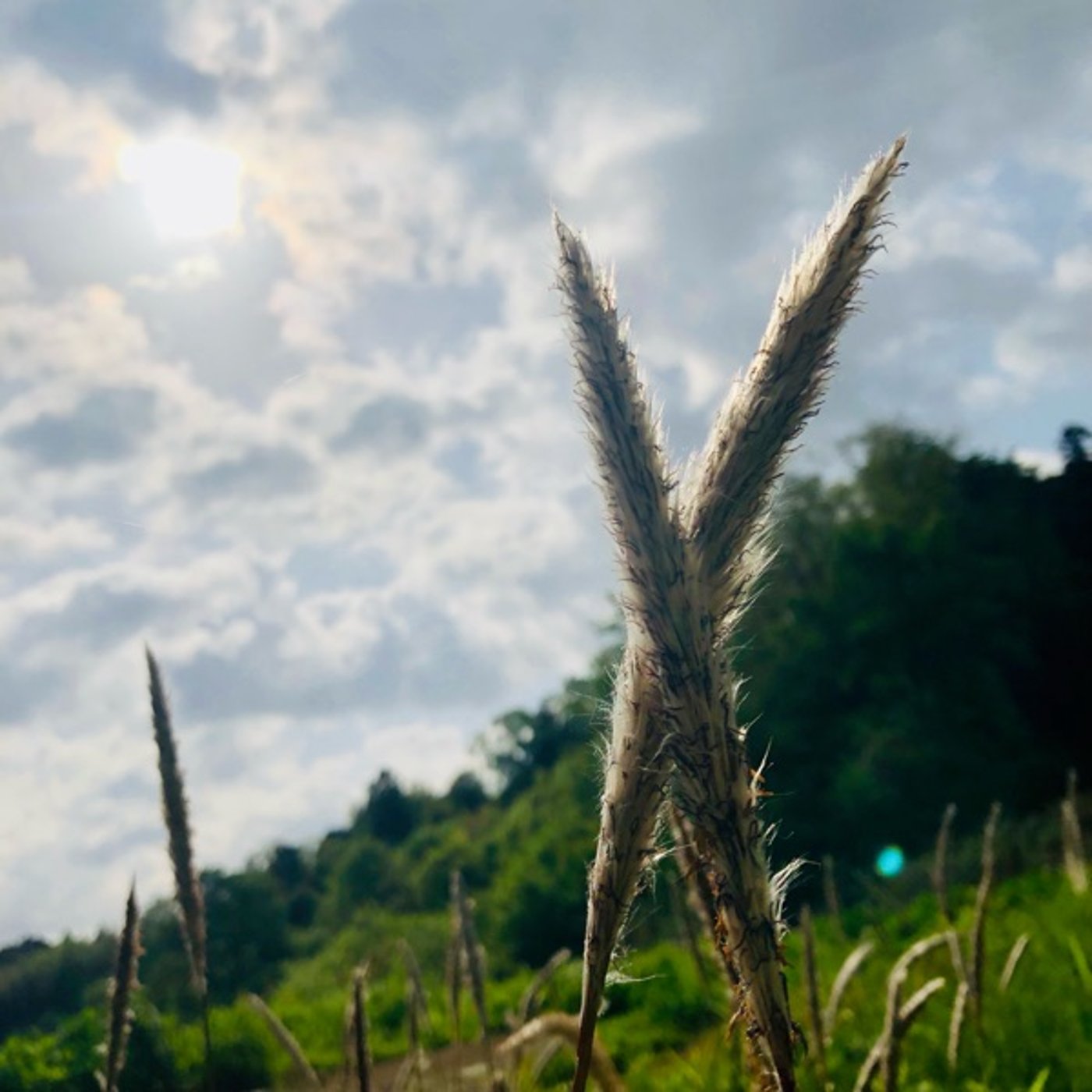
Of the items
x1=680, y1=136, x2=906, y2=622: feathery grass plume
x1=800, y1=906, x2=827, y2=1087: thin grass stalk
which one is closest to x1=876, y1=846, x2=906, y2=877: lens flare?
x1=800, y1=906, x2=827, y2=1087: thin grass stalk

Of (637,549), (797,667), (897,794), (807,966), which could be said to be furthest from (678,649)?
(797,667)

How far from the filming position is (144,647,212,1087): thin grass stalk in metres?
2.25

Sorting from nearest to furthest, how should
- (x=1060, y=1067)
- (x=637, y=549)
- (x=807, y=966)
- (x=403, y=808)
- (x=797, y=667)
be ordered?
(x=637, y=549) → (x=807, y=966) → (x=1060, y=1067) → (x=797, y=667) → (x=403, y=808)

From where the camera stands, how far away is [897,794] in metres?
25.5

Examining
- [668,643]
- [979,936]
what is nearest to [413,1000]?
[979,936]

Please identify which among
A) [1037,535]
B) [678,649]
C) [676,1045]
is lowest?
[676,1045]

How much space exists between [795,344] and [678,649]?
0.38 meters

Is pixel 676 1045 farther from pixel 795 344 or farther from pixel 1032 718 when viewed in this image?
pixel 1032 718

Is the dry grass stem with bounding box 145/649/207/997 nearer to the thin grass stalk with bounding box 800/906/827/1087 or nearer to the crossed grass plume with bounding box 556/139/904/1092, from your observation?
the crossed grass plume with bounding box 556/139/904/1092

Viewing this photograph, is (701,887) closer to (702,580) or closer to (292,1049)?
(702,580)

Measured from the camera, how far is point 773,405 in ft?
4.43

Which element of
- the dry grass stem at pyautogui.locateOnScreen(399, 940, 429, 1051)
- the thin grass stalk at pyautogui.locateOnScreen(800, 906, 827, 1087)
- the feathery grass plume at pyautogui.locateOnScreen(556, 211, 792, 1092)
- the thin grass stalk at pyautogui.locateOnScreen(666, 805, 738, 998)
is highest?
the feathery grass plume at pyautogui.locateOnScreen(556, 211, 792, 1092)

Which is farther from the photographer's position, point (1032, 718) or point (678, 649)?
point (1032, 718)

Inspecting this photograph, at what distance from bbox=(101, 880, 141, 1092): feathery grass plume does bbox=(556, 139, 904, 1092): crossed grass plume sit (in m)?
1.20
